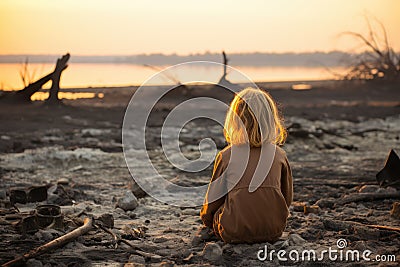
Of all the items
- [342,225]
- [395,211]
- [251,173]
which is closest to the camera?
[251,173]

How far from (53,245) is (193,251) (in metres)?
1.06

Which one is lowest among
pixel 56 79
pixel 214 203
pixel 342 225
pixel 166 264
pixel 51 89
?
pixel 166 264

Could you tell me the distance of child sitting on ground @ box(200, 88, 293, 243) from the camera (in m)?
4.50

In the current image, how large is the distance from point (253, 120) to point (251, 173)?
405mm

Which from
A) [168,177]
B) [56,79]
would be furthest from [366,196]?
[56,79]

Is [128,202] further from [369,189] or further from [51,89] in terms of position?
[51,89]

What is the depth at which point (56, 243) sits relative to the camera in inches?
174

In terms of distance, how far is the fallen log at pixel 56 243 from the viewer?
13.4 feet

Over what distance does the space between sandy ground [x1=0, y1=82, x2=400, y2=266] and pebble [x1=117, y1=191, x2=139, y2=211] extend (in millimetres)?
73

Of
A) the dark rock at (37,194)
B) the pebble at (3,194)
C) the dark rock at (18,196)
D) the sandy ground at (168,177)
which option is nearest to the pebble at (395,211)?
the sandy ground at (168,177)

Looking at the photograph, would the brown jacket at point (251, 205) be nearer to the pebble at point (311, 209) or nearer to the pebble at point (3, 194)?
the pebble at point (311, 209)

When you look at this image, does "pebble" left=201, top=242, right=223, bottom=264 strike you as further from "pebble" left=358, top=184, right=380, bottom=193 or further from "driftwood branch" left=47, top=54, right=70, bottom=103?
"driftwood branch" left=47, top=54, right=70, bottom=103

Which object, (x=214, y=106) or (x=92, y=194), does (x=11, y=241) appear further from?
(x=214, y=106)

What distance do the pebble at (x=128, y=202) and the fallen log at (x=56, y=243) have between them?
885mm
